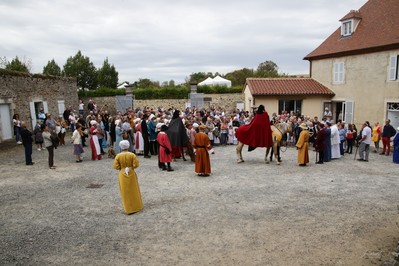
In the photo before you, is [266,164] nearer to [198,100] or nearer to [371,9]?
[371,9]

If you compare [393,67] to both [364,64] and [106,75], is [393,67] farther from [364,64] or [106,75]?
[106,75]

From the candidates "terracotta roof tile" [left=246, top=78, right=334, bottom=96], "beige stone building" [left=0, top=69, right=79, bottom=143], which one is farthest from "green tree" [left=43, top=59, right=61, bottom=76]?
"terracotta roof tile" [left=246, top=78, right=334, bottom=96]

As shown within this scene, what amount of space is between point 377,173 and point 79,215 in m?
9.30

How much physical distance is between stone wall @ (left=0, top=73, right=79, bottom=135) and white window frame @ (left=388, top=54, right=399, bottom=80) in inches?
816

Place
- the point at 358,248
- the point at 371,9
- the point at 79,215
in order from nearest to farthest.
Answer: the point at 358,248, the point at 79,215, the point at 371,9

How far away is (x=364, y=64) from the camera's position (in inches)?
683

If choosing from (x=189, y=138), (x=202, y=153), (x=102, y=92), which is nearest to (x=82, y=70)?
(x=102, y=92)

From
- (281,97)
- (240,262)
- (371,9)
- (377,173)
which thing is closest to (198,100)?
(281,97)

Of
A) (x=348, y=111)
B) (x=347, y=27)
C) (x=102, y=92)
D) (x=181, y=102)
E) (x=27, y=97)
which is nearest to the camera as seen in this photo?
(x=27, y=97)

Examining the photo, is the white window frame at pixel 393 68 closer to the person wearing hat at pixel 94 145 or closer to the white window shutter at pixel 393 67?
the white window shutter at pixel 393 67

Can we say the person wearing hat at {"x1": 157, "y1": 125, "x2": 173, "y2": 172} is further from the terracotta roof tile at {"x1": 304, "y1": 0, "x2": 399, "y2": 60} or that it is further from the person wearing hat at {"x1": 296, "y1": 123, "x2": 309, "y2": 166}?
the terracotta roof tile at {"x1": 304, "y1": 0, "x2": 399, "y2": 60}

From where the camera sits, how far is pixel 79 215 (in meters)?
6.73

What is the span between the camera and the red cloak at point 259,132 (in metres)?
10.9

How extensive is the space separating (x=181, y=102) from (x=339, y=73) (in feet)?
50.6
